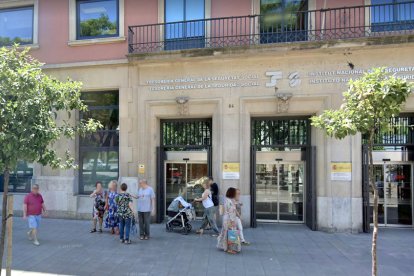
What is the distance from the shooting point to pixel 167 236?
927cm

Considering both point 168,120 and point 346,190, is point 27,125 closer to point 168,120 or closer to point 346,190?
point 168,120

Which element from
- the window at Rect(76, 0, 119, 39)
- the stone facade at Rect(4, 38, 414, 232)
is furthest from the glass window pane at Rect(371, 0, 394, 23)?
the window at Rect(76, 0, 119, 39)

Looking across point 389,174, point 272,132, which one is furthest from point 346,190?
point 272,132

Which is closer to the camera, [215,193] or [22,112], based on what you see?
[22,112]

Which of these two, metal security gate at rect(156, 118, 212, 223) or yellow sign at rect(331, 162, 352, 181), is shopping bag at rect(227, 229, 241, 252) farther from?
yellow sign at rect(331, 162, 352, 181)

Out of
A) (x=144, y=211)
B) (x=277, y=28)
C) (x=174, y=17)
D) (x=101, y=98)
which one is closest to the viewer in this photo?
(x=144, y=211)

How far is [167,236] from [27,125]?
574cm

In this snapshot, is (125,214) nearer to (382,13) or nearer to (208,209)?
(208,209)

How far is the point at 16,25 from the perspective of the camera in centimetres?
1262

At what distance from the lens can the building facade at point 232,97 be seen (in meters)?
9.97

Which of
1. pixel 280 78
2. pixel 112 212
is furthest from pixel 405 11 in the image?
pixel 112 212

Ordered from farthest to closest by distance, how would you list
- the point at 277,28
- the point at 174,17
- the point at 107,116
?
1. the point at 107,116
2. the point at 174,17
3. the point at 277,28

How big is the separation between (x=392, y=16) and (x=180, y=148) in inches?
307

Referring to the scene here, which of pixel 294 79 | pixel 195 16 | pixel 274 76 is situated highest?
pixel 195 16
